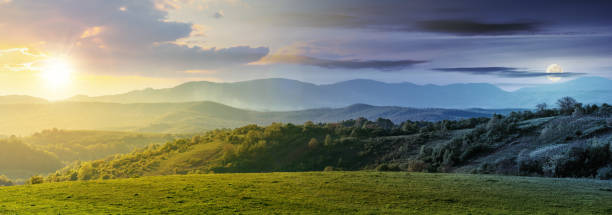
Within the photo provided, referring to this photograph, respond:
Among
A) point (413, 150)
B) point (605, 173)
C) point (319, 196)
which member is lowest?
point (319, 196)

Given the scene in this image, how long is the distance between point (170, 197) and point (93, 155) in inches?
7619

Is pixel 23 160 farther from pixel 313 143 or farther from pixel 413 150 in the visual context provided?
pixel 413 150

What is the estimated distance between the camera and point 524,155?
2930 centimetres

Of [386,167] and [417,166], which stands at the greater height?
[417,166]

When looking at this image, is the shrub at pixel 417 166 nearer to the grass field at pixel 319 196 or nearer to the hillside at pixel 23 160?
the grass field at pixel 319 196

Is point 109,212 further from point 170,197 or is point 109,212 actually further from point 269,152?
point 269,152


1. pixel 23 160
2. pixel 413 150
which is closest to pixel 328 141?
pixel 413 150

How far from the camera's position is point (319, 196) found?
58.4 ft

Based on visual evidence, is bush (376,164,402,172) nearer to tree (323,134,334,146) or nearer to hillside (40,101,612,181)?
hillside (40,101,612,181)

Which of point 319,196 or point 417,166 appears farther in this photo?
point 417,166

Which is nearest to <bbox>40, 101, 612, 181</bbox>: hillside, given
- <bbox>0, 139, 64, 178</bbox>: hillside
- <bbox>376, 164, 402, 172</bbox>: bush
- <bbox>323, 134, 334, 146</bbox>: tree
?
<bbox>323, 134, 334, 146</bbox>: tree

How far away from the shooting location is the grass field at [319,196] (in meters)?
15.2

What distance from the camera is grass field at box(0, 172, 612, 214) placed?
15.2 metres

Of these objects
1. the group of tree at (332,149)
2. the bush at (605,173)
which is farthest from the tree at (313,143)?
the bush at (605,173)
